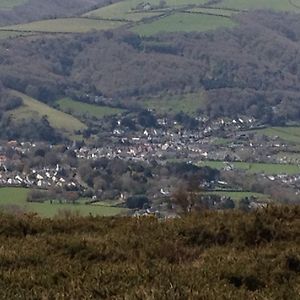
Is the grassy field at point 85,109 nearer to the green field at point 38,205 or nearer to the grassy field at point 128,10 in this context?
the green field at point 38,205

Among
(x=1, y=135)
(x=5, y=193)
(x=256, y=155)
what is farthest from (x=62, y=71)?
(x=5, y=193)

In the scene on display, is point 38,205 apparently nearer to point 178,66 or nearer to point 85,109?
point 85,109

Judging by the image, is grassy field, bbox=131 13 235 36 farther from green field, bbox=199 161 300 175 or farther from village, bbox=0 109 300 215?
green field, bbox=199 161 300 175

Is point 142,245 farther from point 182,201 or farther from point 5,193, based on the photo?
point 5,193

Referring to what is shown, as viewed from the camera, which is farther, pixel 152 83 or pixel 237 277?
pixel 152 83

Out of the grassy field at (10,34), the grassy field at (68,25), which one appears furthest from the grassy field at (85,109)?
the grassy field at (68,25)
